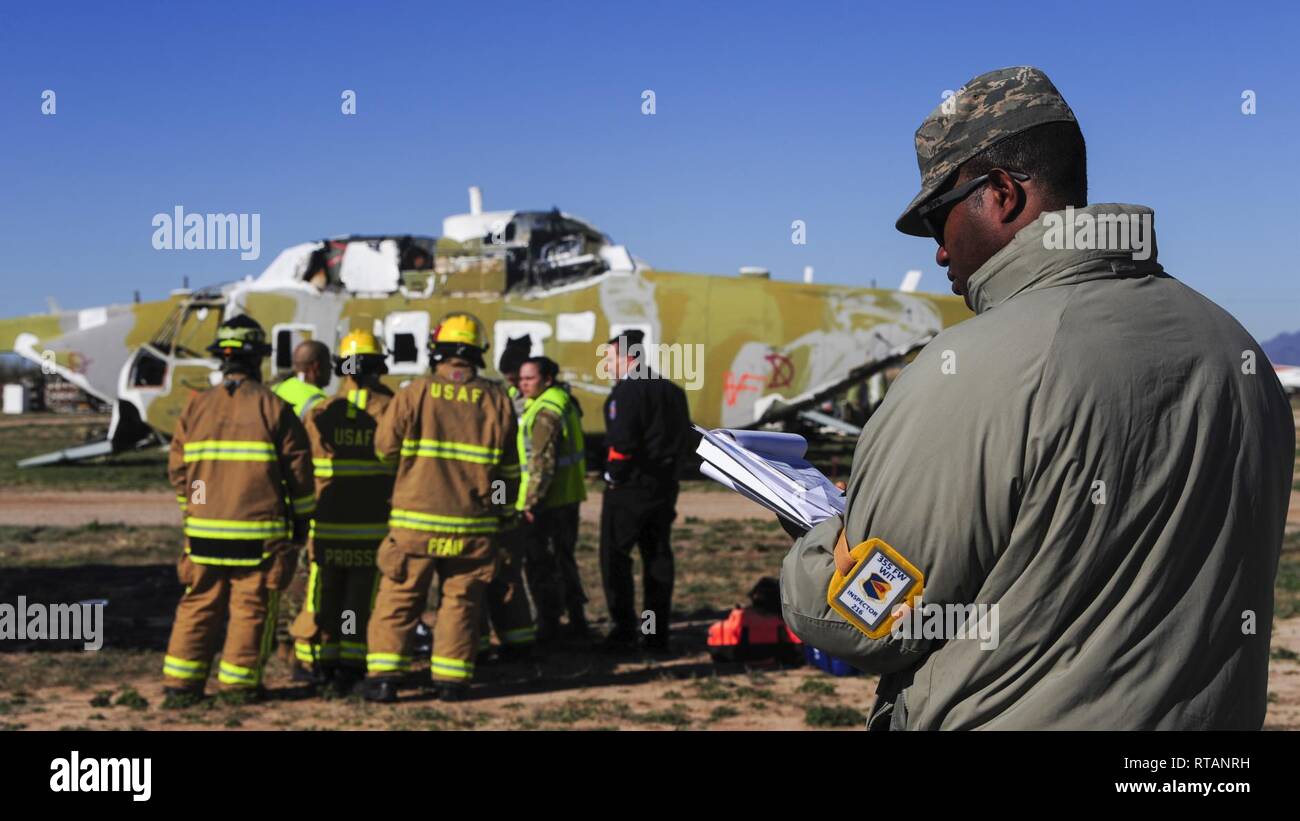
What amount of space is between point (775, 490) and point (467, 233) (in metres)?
17.2

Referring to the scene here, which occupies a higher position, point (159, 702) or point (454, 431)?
point (454, 431)

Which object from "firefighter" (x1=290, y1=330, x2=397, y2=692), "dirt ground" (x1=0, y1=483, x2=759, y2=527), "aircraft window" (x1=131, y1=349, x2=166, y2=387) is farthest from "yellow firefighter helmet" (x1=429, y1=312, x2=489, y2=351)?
"aircraft window" (x1=131, y1=349, x2=166, y2=387)

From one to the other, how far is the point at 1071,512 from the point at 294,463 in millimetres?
6171

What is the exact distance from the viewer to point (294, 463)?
738 cm

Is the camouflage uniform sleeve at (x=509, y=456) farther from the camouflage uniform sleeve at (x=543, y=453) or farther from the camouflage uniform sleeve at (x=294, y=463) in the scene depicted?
the camouflage uniform sleeve at (x=294, y=463)

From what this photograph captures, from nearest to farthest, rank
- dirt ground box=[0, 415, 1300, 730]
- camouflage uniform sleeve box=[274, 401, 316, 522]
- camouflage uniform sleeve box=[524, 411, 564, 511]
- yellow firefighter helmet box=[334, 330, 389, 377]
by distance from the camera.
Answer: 1. dirt ground box=[0, 415, 1300, 730]
2. camouflage uniform sleeve box=[274, 401, 316, 522]
3. yellow firefighter helmet box=[334, 330, 389, 377]
4. camouflage uniform sleeve box=[524, 411, 564, 511]

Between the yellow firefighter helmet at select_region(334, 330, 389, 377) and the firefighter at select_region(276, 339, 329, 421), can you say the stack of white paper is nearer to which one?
the yellow firefighter helmet at select_region(334, 330, 389, 377)

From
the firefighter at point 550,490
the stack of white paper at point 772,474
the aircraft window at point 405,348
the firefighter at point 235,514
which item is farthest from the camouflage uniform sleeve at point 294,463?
the aircraft window at point 405,348

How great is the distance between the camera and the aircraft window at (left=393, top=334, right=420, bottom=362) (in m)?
18.1

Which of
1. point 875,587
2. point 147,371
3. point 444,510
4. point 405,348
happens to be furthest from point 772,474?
point 147,371

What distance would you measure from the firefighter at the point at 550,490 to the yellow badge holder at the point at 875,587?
6.43 m
